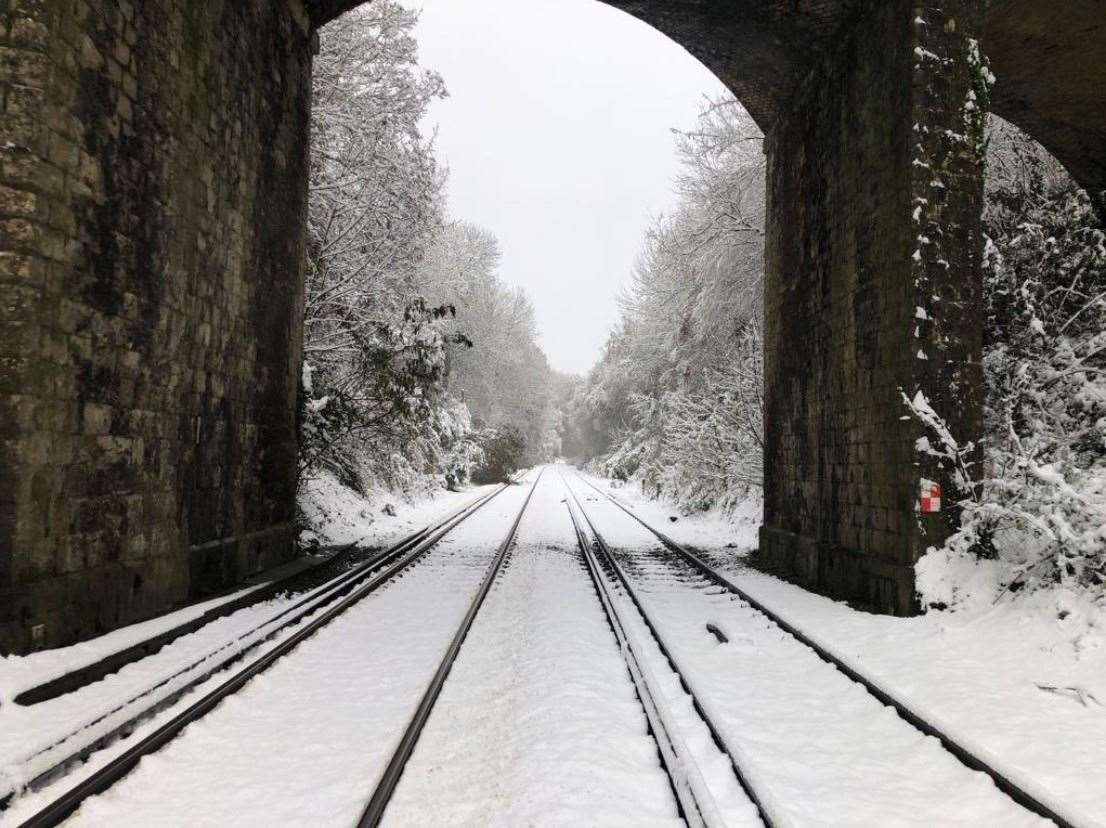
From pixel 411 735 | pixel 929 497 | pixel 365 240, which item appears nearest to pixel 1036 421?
pixel 929 497

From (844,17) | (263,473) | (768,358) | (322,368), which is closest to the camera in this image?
(844,17)

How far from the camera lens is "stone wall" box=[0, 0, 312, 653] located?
566 cm

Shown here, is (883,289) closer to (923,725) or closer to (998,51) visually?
(998,51)

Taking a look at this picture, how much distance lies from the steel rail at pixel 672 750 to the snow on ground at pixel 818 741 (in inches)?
11.9

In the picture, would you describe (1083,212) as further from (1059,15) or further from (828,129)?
(828,129)

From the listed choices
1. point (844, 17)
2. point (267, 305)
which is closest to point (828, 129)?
point (844, 17)

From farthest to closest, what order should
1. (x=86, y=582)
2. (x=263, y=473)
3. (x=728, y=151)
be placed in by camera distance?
1. (x=728, y=151)
2. (x=263, y=473)
3. (x=86, y=582)

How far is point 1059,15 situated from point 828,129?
105 inches

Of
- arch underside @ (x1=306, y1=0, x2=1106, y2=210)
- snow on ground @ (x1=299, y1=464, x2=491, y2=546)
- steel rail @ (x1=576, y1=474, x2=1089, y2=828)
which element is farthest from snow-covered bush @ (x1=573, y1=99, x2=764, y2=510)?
steel rail @ (x1=576, y1=474, x2=1089, y2=828)

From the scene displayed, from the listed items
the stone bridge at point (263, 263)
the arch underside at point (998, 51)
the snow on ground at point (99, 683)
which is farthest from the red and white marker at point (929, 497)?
the snow on ground at point (99, 683)

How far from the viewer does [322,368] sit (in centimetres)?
1538

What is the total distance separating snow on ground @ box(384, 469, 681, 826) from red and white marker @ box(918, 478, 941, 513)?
132 inches

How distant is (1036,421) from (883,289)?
2.03m

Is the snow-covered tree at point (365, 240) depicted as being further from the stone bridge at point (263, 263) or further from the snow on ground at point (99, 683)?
the snow on ground at point (99, 683)
